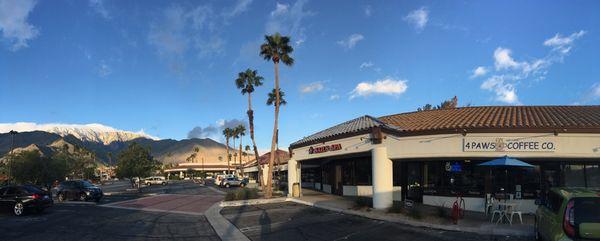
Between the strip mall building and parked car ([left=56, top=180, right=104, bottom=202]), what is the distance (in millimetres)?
18995

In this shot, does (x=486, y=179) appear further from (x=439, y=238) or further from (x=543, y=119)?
(x=439, y=238)

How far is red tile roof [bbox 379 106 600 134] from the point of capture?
18062 millimetres

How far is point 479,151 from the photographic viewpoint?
18.6 metres

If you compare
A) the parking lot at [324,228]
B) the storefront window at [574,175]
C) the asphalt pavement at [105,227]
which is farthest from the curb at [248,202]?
the storefront window at [574,175]

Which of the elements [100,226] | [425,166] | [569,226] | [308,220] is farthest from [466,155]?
[100,226]

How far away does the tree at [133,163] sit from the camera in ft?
155

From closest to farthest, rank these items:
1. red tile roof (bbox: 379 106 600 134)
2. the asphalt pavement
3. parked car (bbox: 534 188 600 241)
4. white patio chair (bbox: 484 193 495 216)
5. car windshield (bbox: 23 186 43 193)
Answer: parked car (bbox: 534 188 600 241) → the asphalt pavement → white patio chair (bbox: 484 193 495 216) → red tile roof (bbox: 379 106 600 134) → car windshield (bbox: 23 186 43 193)

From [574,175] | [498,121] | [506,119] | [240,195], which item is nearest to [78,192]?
[240,195]

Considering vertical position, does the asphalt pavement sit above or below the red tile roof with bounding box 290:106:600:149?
below

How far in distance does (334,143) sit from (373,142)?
417 cm

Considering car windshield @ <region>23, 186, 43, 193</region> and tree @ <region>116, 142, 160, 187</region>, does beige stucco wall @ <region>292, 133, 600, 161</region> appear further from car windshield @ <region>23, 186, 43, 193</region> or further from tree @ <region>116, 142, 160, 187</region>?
tree @ <region>116, 142, 160, 187</region>

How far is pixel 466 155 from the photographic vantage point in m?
18.8

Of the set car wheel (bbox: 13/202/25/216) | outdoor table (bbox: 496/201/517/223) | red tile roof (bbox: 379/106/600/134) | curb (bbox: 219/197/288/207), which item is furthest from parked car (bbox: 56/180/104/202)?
outdoor table (bbox: 496/201/517/223)

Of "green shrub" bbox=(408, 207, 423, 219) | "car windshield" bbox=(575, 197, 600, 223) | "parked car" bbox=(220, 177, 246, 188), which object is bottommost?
"parked car" bbox=(220, 177, 246, 188)
